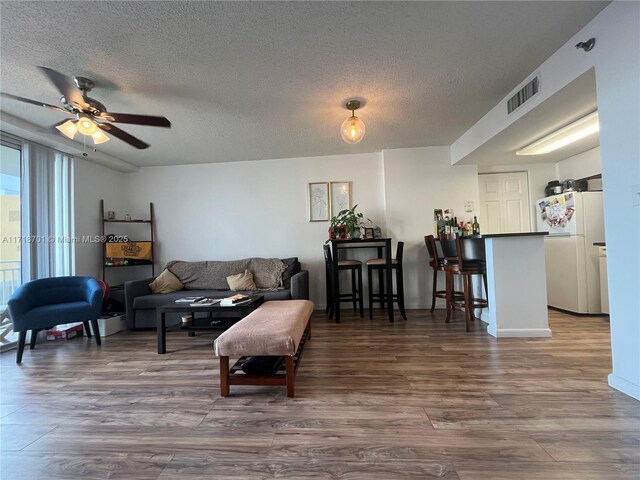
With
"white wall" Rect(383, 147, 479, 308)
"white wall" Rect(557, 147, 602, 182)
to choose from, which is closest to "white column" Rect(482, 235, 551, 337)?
"white wall" Rect(383, 147, 479, 308)

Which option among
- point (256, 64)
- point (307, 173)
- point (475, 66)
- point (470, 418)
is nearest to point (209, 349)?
point (470, 418)

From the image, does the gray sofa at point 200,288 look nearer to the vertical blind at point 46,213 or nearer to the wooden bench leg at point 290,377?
the vertical blind at point 46,213

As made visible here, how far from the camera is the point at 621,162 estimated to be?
1570 millimetres

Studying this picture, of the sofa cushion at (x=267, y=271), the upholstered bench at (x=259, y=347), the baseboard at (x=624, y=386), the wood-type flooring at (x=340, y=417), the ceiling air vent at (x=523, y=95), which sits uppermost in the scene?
the ceiling air vent at (x=523, y=95)

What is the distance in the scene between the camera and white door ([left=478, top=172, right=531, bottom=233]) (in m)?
4.23

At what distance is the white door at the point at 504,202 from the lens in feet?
13.9

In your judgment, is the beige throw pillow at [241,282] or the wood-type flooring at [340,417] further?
the beige throw pillow at [241,282]

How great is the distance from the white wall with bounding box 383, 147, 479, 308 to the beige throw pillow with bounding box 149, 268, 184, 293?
3183 mm

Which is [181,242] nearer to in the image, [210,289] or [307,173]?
[210,289]

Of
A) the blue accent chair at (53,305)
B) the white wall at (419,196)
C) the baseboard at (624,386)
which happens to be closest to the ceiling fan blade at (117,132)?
the blue accent chair at (53,305)

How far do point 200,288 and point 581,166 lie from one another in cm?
572

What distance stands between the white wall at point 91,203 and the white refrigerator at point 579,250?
21.2 feet

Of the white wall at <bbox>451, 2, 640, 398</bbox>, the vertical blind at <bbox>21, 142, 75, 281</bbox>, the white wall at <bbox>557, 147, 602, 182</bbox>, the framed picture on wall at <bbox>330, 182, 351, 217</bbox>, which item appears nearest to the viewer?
the white wall at <bbox>451, 2, 640, 398</bbox>

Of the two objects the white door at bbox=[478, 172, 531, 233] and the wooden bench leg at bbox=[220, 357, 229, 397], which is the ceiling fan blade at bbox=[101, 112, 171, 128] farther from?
the white door at bbox=[478, 172, 531, 233]
